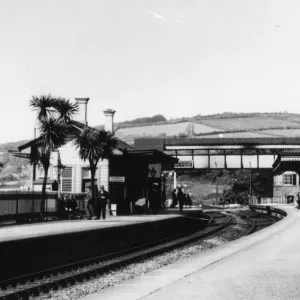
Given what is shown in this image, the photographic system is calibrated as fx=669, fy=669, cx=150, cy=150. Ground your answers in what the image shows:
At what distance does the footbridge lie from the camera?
77188 mm

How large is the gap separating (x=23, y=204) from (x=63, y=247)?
12.3 metres

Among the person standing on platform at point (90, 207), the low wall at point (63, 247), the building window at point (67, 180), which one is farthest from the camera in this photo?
the building window at point (67, 180)

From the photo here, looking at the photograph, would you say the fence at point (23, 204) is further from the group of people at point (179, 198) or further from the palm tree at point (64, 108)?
the group of people at point (179, 198)

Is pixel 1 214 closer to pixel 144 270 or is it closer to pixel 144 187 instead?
pixel 144 270

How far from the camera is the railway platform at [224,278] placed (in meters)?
7.55

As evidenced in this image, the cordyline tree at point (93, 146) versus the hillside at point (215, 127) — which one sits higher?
the hillside at point (215, 127)

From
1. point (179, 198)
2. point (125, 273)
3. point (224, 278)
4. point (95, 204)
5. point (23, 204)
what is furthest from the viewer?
point (179, 198)

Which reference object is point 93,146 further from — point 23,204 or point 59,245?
point 59,245

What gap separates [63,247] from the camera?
14219 millimetres

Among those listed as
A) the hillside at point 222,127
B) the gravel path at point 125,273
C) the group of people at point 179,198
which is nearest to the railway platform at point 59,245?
the gravel path at point 125,273

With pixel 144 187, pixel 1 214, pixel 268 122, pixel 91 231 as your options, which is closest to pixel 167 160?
pixel 144 187

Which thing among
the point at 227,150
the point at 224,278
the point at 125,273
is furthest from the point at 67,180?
the point at 227,150

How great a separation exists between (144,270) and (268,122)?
92.7 m

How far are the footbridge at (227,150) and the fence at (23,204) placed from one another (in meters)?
46.7
